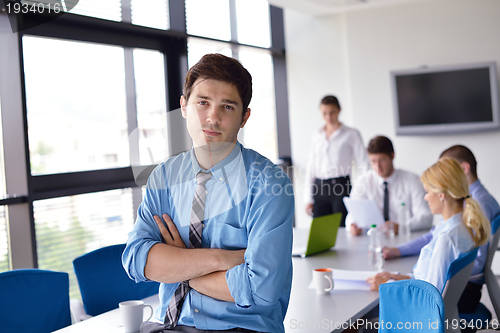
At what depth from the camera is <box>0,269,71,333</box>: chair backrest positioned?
1.86 m

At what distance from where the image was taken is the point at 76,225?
3580 millimetres

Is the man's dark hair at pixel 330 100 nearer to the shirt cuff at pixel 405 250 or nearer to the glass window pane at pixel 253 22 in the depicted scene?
the glass window pane at pixel 253 22

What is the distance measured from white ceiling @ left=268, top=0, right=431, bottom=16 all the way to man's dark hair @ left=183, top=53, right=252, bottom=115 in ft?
13.1

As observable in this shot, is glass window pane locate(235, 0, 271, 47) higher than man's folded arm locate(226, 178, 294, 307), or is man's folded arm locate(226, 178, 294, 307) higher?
glass window pane locate(235, 0, 271, 47)

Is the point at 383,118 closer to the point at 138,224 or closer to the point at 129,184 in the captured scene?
the point at 129,184

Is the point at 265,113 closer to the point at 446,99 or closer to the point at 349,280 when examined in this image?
the point at 446,99

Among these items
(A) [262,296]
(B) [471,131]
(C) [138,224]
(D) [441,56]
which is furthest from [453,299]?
(D) [441,56]

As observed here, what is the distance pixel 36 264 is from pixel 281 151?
3.74 m

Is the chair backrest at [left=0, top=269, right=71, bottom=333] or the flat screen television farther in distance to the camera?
the flat screen television

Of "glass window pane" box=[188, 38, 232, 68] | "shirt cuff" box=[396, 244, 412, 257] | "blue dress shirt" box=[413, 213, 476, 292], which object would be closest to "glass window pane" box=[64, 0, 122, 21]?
"glass window pane" box=[188, 38, 232, 68]

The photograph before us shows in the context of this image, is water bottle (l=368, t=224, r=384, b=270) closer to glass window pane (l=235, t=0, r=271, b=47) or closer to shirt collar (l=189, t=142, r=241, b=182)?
shirt collar (l=189, t=142, r=241, b=182)

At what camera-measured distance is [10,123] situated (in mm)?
3146

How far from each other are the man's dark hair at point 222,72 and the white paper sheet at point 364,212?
1776 mm

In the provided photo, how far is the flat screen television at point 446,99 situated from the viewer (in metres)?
4.91
